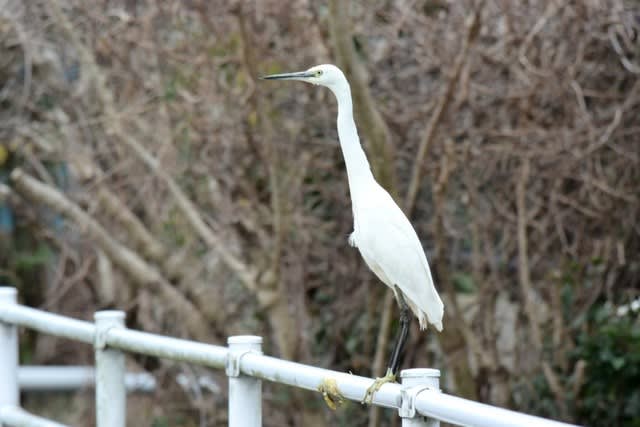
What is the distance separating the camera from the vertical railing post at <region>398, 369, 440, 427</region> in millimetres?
1988

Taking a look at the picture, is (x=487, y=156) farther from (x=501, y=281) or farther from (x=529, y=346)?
(x=529, y=346)

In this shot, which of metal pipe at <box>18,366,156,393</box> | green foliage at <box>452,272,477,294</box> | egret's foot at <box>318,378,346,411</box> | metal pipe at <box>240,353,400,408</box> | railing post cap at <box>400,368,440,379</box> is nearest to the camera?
railing post cap at <box>400,368,440,379</box>

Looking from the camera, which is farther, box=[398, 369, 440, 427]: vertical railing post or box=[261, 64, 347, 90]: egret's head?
box=[261, 64, 347, 90]: egret's head

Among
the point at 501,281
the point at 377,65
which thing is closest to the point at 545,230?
the point at 501,281

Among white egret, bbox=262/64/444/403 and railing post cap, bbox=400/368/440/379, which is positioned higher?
white egret, bbox=262/64/444/403

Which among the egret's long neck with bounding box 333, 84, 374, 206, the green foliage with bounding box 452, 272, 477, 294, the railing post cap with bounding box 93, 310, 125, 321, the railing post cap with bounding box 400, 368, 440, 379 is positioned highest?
the green foliage with bounding box 452, 272, 477, 294

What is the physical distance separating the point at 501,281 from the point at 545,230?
358 millimetres

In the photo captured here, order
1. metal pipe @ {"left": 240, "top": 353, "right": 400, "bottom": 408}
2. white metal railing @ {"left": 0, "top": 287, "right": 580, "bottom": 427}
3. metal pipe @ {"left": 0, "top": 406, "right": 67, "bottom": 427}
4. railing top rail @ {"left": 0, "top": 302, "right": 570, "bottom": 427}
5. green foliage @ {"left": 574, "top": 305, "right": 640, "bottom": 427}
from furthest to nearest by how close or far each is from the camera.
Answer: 1. green foliage @ {"left": 574, "top": 305, "right": 640, "bottom": 427}
2. metal pipe @ {"left": 0, "top": 406, "right": 67, "bottom": 427}
3. metal pipe @ {"left": 240, "top": 353, "right": 400, "bottom": 408}
4. white metal railing @ {"left": 0, "top": 287, "right": 580, "bottom": 427}
5. railing top rail @ {"left": 0, "top": 302, "right": 570, "bottom": 427}

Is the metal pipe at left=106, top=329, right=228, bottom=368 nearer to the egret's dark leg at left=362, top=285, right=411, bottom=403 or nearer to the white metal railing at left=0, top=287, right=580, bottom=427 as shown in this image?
the white metal railing at left=0, top=287, right=580, bottom=427

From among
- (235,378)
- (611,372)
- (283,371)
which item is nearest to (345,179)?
(611,372)

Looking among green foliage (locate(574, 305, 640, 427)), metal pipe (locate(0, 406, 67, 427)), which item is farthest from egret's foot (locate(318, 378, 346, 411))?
green foliage (locate(574, 305, 640, 427))

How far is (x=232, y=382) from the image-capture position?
2674 mm

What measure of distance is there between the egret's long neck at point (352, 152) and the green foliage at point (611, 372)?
2.50 metres

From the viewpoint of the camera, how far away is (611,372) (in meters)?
5.00
